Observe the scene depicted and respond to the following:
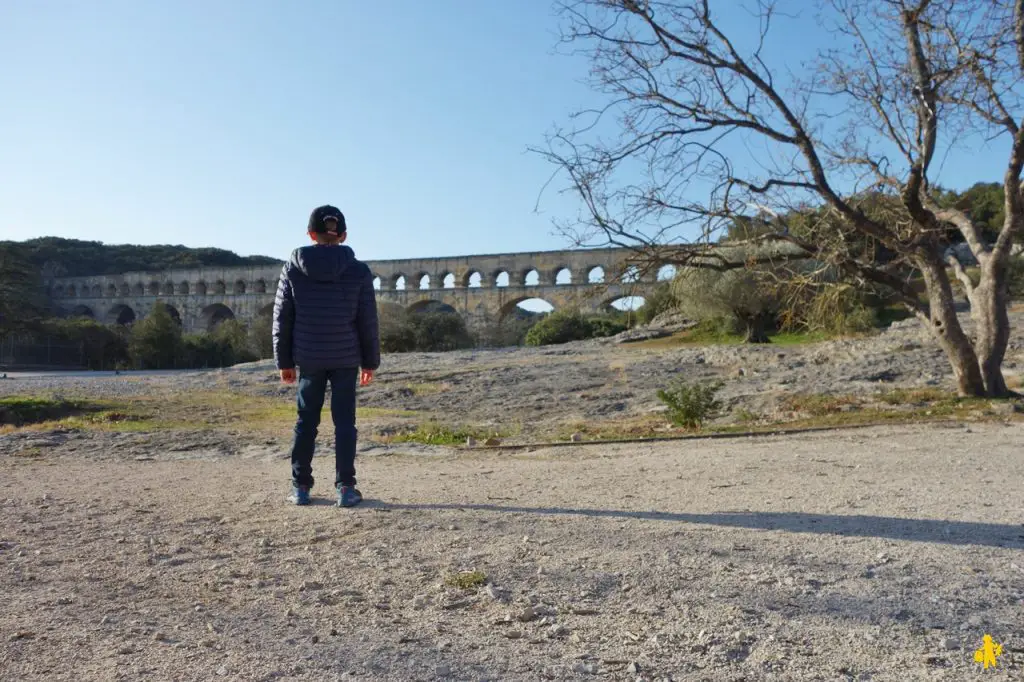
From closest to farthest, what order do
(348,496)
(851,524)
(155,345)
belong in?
(851,524), (348,496), (155,345)

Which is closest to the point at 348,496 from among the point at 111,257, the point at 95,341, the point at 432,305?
the point at 95,341

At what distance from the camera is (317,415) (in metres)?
3.75

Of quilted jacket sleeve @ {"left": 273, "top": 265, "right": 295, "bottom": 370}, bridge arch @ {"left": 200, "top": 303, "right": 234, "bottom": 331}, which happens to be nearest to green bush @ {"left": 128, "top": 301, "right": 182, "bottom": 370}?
bridge arch @ {"left": 200, "top": 303, "right": 234, "bottom": 331}

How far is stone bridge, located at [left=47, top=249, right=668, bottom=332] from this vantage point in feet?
154

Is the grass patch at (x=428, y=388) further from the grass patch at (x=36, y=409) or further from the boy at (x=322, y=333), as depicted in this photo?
the boy at (x=322, y=333)

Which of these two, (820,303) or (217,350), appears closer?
(820,303)

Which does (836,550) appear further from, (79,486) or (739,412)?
(739,412)

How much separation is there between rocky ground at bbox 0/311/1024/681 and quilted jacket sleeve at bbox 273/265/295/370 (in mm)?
652

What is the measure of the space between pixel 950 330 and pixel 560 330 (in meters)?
24.1

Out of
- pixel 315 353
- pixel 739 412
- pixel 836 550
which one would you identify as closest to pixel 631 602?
pixel 836 550

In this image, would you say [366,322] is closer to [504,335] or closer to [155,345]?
[155,345]

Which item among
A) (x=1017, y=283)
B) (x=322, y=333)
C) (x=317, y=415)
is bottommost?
(x=317, y=415)

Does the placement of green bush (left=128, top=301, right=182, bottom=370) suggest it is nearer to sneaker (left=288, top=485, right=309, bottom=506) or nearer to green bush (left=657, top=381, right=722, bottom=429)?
green bush (left=657, top=381, right=722, bottom=429)

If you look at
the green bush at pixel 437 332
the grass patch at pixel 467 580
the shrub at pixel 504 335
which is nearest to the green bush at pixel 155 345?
the green bush at pixel 437 332
